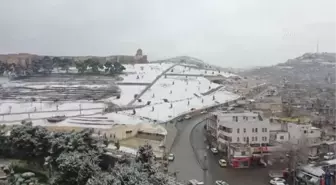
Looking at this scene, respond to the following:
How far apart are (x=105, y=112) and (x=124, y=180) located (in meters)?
11.8

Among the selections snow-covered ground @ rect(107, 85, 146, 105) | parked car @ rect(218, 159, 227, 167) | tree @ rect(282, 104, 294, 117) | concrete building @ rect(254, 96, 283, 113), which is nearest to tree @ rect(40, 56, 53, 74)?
snow-covered ground @ rect(107, 85, 146, 105)

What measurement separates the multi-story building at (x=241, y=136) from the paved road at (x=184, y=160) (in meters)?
0.89

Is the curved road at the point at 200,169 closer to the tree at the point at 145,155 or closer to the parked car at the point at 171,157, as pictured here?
the parked car at the point at 171,157

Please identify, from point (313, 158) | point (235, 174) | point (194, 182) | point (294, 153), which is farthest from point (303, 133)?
point (194, 182)

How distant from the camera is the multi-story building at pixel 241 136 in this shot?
407 inches

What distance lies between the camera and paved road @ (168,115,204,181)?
9539mm

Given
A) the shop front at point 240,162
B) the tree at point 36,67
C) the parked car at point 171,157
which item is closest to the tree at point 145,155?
the parked car at point 171,157

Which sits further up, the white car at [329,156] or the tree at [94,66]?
the tree at [94,66]

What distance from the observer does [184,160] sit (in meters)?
10.6

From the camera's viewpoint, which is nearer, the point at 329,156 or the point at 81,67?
the point at 329,156

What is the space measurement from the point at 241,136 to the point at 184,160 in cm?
164

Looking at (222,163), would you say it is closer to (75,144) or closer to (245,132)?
(245,132)

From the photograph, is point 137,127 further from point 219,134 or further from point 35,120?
point 35,120

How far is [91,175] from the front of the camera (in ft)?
22.5
